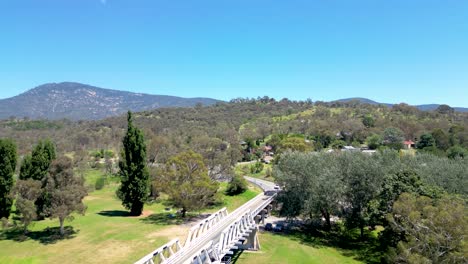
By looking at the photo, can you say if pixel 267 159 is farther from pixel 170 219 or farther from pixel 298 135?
pixel 170 219

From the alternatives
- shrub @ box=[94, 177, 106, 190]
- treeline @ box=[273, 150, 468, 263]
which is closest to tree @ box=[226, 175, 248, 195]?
treeline @ box=[273, 150, 468, 263]

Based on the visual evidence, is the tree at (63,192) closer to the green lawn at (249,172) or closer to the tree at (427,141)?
the green lawn at (249,172)

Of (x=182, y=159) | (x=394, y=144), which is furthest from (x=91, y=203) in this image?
(x=394, y=144)

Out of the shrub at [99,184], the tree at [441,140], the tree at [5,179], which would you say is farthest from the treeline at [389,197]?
the tree at [441,140]

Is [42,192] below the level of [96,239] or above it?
above

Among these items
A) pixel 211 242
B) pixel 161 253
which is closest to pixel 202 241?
pixel 211 242

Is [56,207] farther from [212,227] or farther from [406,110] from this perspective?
[406,110]
